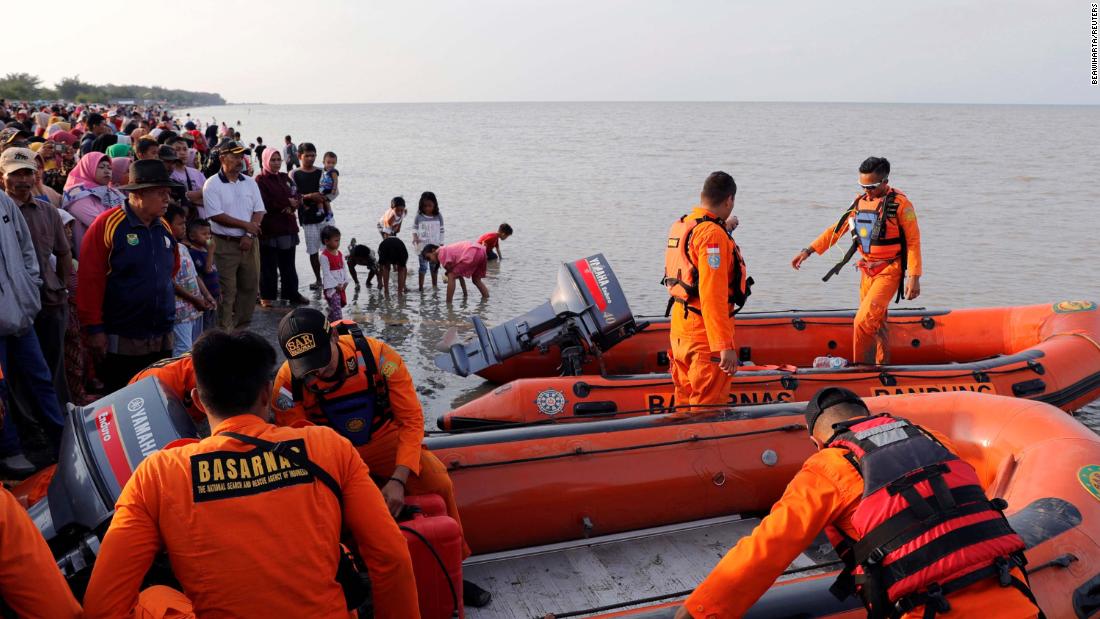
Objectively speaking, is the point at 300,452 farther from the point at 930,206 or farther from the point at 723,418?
the point at 930,206

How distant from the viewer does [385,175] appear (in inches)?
861

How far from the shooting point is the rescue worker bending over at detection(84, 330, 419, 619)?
5.42 ft

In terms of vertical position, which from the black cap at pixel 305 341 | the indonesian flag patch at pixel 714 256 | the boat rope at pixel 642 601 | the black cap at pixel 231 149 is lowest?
the boat rope at pixel 642 601

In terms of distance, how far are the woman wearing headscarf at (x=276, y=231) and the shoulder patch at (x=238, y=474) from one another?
5203 mm

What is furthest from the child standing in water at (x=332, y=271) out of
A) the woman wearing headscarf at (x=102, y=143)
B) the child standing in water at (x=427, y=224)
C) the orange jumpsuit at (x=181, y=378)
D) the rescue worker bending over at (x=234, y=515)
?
the rescue worker bending over at (x=234, y=515)

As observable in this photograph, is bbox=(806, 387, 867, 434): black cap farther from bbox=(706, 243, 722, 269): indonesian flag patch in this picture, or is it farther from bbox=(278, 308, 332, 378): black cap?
bbox=(706, 243, 722, 269): indonesian flag patch

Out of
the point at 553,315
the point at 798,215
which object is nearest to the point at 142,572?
the point at 553,315

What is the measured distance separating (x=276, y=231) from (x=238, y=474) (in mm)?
5368

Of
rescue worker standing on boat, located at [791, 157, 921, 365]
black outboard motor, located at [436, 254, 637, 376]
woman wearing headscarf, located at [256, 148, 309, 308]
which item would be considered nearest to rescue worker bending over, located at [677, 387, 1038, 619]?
black outboard motor, located at [436, 254, 637, 376]

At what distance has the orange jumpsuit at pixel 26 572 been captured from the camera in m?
1.54

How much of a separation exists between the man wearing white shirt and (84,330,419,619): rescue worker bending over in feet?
13.8

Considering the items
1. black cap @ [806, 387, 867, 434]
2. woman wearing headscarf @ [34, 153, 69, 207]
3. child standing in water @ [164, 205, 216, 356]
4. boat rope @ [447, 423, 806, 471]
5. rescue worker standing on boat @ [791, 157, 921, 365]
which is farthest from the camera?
rescue worker standing on boat @ [791, 157, 921, 365]

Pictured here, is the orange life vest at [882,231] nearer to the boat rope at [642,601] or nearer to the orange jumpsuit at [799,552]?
the boat rope at [642,601]

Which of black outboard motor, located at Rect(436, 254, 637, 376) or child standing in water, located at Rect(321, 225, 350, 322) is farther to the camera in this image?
child standing in water, located at Rect(321, 225, 350, 322)
